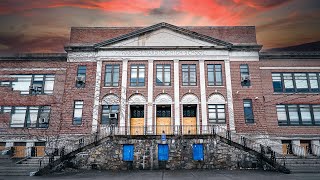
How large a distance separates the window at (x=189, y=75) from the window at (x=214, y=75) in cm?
143

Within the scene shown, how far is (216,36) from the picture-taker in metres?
25.4

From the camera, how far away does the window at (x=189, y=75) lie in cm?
2375

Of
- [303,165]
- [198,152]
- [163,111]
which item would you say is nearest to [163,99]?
[163,111]

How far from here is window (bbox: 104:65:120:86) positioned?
2375cm

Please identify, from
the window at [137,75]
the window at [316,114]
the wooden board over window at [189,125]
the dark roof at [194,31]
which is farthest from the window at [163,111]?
the window at [316,114]

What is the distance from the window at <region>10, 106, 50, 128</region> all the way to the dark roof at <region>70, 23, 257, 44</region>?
7328 millimetres

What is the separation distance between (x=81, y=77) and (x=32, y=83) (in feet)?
16.9

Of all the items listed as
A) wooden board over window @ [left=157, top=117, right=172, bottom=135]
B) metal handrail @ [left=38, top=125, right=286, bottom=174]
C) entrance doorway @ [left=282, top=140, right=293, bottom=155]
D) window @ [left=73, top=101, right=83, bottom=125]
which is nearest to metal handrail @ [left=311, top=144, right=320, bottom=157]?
entrance doorway @ [left=282, top=140, right=293, bottom=155]

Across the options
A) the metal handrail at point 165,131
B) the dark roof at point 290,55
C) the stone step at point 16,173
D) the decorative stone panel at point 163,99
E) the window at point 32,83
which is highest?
the dark roof at point 290,55

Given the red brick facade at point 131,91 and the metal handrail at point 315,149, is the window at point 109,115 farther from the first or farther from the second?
the metal handrail at point 315,149

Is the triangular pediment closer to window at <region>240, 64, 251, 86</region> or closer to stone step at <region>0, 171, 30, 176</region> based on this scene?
window at <region>240, 64, 251, 86</region>

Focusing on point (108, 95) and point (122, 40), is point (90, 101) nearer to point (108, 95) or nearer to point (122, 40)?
point (108, 95)

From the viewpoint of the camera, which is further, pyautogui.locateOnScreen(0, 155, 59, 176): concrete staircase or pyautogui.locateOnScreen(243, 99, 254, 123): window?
pyautogui.locateOnScreen(243, 99, 254, 123): window

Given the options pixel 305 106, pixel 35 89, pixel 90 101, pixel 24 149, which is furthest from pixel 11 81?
pixel 305 106
